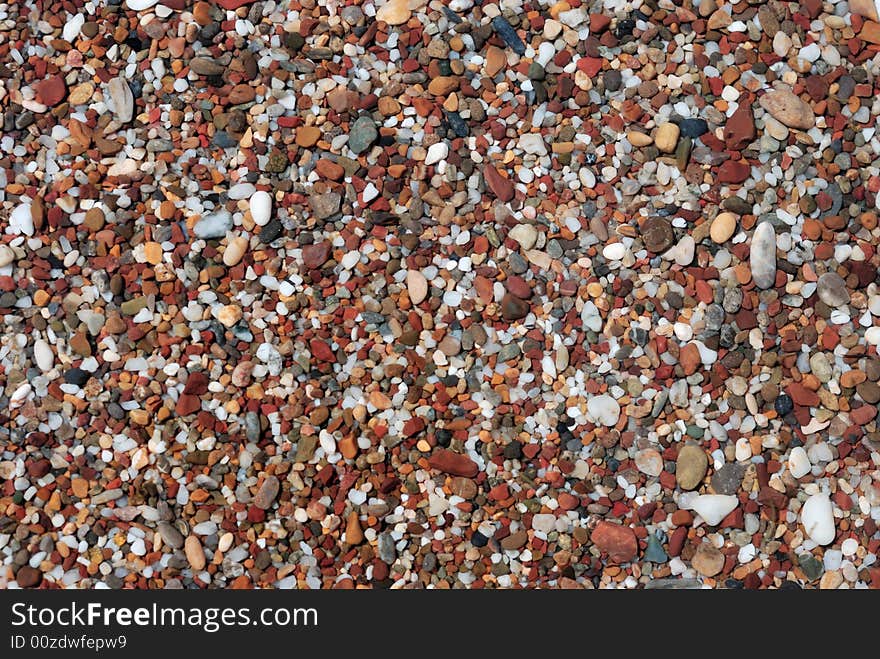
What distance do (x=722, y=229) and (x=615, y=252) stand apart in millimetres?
242

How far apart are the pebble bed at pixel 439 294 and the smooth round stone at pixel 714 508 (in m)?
0.01

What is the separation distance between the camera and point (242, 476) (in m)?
1.94

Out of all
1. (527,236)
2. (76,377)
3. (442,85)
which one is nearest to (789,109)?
(527,236)

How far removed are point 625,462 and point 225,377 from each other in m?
0.88

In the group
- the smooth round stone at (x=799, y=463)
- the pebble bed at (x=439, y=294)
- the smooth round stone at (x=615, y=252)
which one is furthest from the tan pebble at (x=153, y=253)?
the smooth round stone at (x=799, y=463)

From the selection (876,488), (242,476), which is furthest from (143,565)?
(876,488)

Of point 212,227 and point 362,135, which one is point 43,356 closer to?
point 212,227

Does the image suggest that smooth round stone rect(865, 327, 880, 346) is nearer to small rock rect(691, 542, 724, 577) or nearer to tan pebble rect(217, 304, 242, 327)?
small rock rect(691, 542, 724, 577)

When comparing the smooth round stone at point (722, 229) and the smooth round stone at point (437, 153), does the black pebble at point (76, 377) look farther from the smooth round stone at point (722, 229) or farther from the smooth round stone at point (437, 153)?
the smooth round stone at point (722, 229)

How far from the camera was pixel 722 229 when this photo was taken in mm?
2006

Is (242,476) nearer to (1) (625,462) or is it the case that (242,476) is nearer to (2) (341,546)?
(2) (341,546)

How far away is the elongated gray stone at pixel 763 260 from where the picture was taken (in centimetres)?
198

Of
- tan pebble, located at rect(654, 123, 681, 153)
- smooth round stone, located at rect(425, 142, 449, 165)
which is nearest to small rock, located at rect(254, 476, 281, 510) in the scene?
smooth round stone, located at rect(425, 142, 449, 165)

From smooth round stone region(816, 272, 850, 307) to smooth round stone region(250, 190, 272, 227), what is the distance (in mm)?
1225
